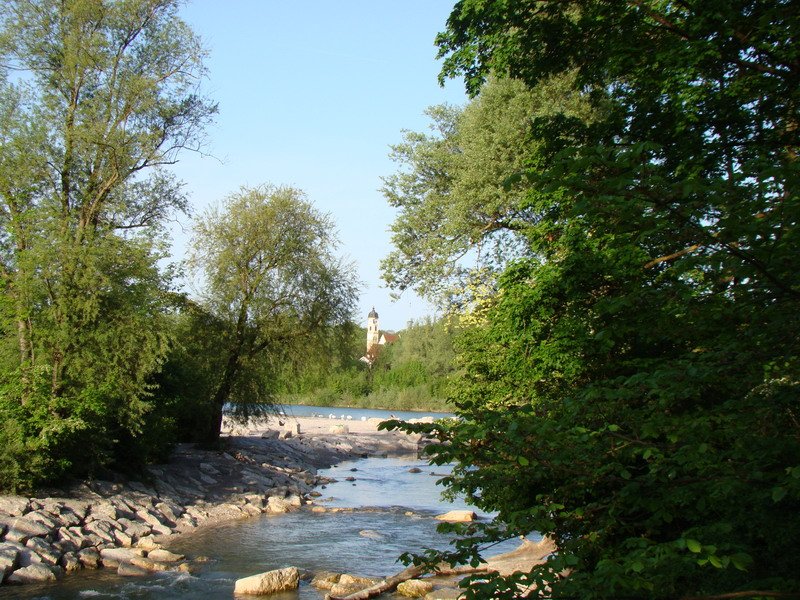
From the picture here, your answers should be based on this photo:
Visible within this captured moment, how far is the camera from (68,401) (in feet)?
52.6

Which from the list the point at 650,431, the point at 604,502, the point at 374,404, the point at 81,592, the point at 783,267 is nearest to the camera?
the point at 783,267

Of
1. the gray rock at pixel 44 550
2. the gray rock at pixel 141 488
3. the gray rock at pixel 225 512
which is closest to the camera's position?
the gray rock at pixel 44 550

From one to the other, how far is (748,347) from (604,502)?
1.73m

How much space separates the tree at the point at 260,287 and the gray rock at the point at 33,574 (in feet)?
44.4

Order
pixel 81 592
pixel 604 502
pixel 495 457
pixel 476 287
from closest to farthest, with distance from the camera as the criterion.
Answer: pixel 495 457, pixel 604 502, pixel 81 592, pixel 476 287

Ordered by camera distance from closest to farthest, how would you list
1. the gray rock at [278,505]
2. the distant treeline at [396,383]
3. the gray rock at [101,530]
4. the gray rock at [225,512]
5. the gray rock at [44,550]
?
the gray rock at [44,550] → the gray rock at [101,530] → the gray rock at [225,512] → the gray rock at [278,505] → the distant treeline at [396,383]

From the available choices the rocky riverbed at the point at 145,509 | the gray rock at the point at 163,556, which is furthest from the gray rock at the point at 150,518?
the gray rock at the point at 163,556

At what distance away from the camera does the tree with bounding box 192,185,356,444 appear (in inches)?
1053

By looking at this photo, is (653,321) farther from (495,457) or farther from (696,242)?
(495,457)

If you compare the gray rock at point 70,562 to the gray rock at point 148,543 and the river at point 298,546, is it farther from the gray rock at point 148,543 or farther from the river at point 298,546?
the gray rock at point 148,543

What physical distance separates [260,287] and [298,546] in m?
12.6

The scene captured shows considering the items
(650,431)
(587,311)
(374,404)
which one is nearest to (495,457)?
(650,431)

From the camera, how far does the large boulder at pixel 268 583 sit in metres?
12.7

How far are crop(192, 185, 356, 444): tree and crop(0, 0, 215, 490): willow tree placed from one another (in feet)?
22.4
